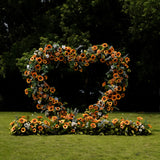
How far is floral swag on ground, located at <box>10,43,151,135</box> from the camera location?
10.7m

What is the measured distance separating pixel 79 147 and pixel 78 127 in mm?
2666

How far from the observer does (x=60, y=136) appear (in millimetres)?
10227

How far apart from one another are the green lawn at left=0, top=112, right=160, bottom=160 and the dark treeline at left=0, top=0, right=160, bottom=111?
36.5ft

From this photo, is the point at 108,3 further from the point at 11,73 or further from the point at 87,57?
the point at 87,57

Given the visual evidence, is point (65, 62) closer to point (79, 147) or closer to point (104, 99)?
point (104, 99)

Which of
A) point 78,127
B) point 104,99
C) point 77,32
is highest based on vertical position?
point 77,32

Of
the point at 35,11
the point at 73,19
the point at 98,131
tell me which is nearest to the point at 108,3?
the point at 73,19

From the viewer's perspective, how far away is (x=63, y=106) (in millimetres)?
11375

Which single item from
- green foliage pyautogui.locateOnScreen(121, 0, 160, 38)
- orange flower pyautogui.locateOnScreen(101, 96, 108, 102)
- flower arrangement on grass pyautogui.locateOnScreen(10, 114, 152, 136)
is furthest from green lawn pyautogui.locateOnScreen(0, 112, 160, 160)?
green foliage pyautogui.locateOnScreen(121, 0, 160, 38)

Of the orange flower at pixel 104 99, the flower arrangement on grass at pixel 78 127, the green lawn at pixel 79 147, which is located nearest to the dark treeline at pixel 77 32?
the orange flower at pixel 104 99

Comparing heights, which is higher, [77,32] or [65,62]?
[77,32]

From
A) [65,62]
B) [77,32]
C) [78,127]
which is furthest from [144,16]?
[78,127]

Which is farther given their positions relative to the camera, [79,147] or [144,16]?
[144,16]

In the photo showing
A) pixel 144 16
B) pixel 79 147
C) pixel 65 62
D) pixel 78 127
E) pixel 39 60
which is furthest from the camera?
pixel 144 16
